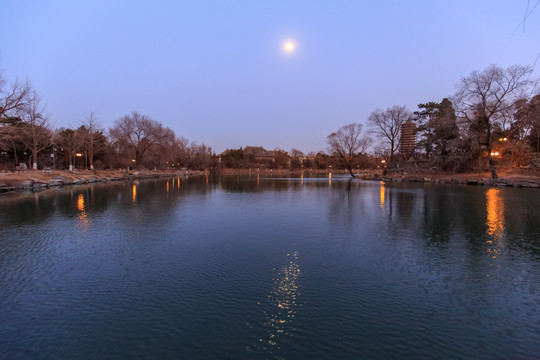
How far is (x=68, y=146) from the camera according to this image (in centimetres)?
5031

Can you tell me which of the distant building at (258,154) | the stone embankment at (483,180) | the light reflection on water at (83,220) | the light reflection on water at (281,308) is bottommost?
the light reflection on water at (281,308)

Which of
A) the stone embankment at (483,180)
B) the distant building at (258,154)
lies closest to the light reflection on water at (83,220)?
the stone embankment at (483,180)

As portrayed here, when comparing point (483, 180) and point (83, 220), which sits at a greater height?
point (483, 180)

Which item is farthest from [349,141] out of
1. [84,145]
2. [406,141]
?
[84,145]

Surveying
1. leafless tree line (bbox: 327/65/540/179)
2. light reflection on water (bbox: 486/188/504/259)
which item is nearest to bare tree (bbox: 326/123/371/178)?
leafless tree line (bbox: 327/65/540/179)

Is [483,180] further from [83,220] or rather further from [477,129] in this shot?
[83,220]

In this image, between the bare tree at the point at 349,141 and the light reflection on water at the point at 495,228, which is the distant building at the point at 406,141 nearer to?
the bare tree at the point at 349,141

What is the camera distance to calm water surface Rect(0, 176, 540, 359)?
443 cm

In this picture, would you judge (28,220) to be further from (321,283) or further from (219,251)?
(321,283)

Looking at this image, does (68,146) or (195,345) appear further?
(68,146)

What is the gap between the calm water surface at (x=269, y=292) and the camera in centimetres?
443

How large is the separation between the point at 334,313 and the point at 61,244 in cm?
913

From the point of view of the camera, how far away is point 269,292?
20.3ft

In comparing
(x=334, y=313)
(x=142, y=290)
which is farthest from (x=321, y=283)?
(x=142, y=290)
